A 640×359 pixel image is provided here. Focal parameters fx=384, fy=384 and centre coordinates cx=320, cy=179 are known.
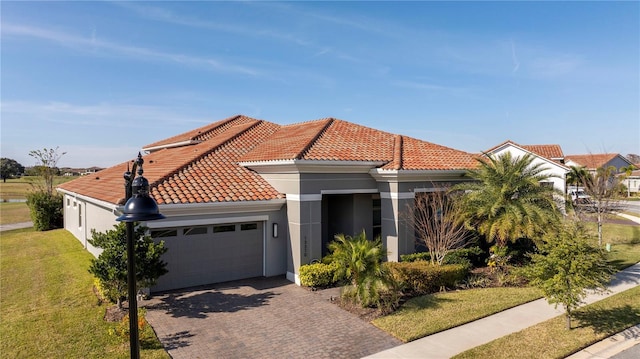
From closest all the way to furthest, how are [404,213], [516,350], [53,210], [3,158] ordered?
[516,350]
[404,213]
[53,210]
[3,158]

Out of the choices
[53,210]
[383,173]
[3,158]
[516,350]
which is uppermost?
[3,158]

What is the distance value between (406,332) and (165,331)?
20.6 feet

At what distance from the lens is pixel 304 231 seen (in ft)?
47.4

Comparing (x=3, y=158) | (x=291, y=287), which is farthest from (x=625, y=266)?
(x=3, y=158)

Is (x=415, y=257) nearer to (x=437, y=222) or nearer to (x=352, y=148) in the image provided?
(x=437, y=222)

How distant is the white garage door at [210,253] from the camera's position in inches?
527

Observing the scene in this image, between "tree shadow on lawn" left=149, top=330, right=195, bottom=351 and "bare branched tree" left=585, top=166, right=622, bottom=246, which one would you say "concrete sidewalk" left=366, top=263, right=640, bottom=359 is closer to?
"tree shadow on lawn" left=149, top=330, right=195, bottom=351

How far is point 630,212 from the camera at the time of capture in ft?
126

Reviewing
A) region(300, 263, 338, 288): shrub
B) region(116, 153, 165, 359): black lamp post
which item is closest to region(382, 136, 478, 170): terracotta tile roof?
region(300, 263, 338, 288): shrub

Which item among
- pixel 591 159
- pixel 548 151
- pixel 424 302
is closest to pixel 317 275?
pixel 424 302

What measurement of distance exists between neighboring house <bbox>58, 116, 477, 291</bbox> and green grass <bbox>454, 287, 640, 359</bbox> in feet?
19.8

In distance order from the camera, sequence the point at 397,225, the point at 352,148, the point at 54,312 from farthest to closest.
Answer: the point at 352,148
the point at 397,225
the point at 54,312

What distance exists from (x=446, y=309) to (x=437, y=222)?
516cm

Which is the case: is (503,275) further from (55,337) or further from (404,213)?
(55,337)
